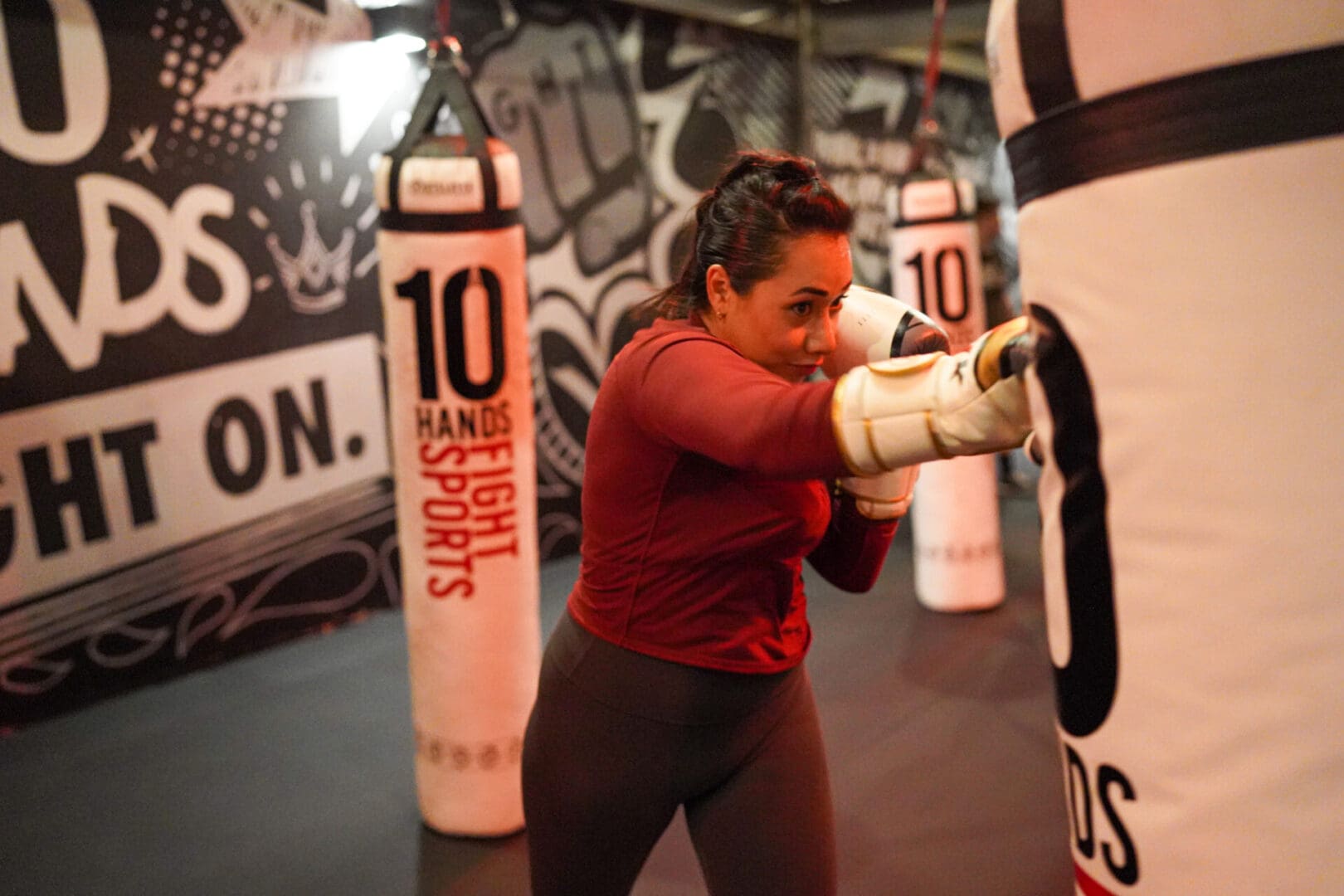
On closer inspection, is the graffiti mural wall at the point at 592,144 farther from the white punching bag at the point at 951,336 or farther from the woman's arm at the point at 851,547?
the woman's arm at the point at 851,547

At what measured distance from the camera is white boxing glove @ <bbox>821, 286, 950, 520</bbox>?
1.17 metres

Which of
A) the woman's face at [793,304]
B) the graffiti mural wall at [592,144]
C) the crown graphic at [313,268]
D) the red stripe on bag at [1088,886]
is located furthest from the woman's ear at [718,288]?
the graffiti mural wall at [592,144]

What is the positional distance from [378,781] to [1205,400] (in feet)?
7.88

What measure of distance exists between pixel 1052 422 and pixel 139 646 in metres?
3.23

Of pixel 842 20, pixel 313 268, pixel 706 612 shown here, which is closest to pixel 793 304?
pixel 706 612

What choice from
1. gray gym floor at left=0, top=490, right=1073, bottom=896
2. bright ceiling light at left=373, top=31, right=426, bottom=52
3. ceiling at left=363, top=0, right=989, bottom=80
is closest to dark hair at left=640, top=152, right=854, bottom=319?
gray gym floor at left=0, top=490, right=1073, bottom=896

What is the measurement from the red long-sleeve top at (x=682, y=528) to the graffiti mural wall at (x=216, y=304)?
251 centimetres

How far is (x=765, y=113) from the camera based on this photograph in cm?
559

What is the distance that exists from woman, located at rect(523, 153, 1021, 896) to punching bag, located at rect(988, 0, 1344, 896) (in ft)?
1.19

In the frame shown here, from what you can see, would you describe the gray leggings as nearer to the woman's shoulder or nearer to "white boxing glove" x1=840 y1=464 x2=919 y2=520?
"white boxing glove" x1=840 y1=464 x2=919 y2=520

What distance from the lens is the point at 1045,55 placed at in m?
0.75

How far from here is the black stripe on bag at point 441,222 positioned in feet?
7.01

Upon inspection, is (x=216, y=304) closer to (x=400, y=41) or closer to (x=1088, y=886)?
(x=400, y=41)

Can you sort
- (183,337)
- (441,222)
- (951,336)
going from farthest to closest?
(951,336)
(183,337)
(441,222)
